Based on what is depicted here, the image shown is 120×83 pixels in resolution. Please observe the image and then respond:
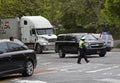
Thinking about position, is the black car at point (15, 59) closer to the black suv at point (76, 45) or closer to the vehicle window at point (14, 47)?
the vehicle window at point (14, 47)

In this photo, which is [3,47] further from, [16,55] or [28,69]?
[28,69]

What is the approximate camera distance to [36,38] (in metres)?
39.8

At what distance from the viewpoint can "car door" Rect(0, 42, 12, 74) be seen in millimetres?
16562

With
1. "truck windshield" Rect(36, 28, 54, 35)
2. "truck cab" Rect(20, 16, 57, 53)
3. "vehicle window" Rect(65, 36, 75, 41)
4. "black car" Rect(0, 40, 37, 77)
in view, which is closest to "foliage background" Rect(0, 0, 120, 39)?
"truck windshield" Rect(36, 28, 54, 35)

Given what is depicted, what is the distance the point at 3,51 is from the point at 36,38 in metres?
22.9

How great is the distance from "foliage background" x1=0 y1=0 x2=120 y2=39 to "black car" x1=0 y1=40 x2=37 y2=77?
1091 inches

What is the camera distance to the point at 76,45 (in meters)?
31.0

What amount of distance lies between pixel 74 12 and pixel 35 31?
29.3 metres

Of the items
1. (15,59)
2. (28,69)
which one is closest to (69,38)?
(28,69)

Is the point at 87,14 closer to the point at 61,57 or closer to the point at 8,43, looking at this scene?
the point at 61,57

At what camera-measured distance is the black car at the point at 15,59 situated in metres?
16.8

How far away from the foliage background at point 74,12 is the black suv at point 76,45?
1418 cm

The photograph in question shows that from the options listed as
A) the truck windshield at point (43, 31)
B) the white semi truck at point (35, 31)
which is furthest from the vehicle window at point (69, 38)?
the truck windshield at point (43, 31)

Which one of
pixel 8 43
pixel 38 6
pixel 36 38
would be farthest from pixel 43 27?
pixel 8 43
